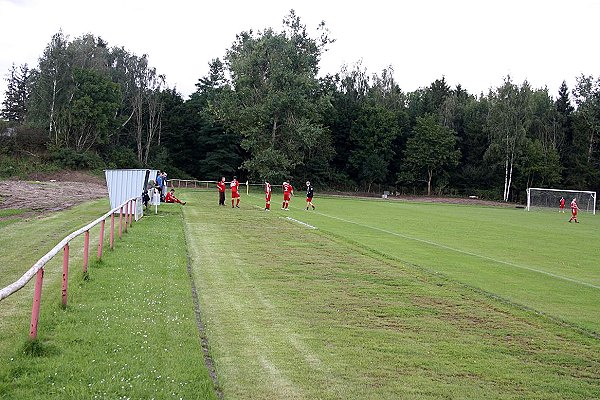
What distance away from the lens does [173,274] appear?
12.1m

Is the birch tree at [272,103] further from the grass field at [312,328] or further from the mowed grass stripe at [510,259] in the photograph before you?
the grass field at [312,328]

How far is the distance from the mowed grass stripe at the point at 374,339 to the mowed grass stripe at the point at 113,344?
1.29 feet

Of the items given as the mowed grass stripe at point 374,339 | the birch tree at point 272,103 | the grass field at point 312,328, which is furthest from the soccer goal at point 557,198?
the mowed grass stripe at point 374,339

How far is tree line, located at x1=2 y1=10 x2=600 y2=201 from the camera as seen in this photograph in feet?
227

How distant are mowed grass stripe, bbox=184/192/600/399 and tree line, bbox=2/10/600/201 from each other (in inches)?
2155

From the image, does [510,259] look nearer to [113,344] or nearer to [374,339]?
[374,339]

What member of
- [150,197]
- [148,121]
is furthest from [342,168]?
[150,197]

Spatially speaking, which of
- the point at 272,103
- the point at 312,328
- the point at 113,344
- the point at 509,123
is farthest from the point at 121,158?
the point at 113,344

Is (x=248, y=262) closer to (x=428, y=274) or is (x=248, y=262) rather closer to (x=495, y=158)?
(x=428, y=274)

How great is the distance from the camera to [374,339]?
8.08 meters

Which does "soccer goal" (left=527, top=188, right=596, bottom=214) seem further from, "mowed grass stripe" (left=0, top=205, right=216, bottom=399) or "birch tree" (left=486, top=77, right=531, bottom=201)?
"mowed grass stripe" (left=0, top=205, right=216, bottom=399)

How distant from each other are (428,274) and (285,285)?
3803 millimetres

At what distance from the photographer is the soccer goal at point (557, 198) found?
6944 cm

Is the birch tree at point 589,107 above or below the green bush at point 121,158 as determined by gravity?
above
